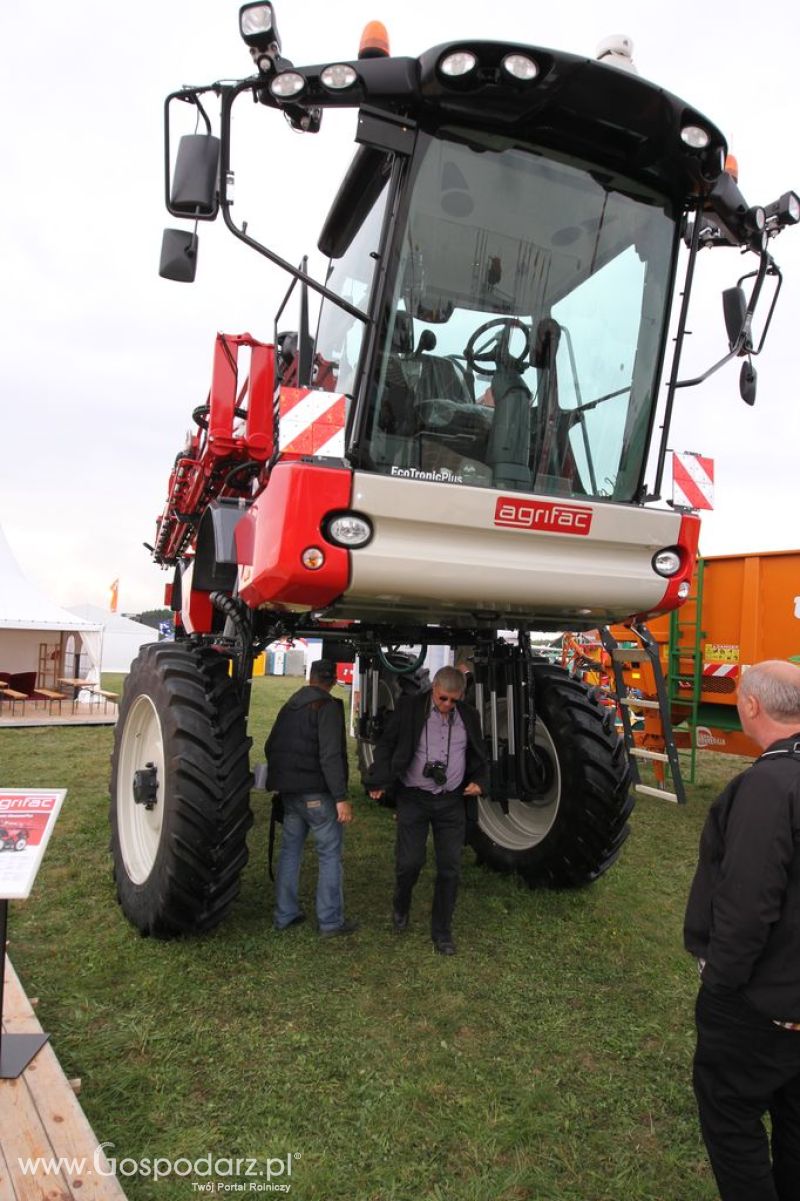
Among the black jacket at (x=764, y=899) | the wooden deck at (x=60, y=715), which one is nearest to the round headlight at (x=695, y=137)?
the black jacket at (x=764, y=899)

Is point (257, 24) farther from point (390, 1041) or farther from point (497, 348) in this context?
point (390, 1041)

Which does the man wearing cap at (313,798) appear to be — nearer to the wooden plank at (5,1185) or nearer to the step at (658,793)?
the wooden plank at (5,1185)

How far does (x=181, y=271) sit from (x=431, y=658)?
850 centimetres

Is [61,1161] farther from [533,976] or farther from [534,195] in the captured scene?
[534,195]

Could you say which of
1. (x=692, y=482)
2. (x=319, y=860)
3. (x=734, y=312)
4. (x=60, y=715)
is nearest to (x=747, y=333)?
(x=734, y=312)

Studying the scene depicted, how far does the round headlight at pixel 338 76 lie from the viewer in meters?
3.26

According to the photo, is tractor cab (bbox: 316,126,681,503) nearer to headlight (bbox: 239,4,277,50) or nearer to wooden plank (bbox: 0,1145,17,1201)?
headlight (bbox: 239,4,277,50)

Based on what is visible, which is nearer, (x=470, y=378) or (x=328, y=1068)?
(x=328, y=1068)

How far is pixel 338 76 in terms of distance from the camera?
3271mm

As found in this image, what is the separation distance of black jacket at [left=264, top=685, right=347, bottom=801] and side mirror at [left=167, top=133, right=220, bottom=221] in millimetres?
2359

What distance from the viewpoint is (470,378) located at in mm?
3777

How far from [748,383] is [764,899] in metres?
2.87

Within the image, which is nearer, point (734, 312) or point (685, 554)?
point (685, 554)

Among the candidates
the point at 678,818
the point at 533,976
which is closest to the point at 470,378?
the point at 533,976
